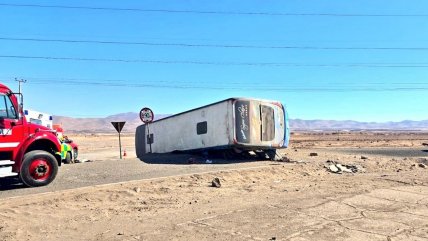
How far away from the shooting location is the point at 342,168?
16594 mm

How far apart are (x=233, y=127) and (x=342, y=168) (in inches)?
180

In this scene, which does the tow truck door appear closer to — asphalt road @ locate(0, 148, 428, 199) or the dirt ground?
asphalt road @ locate(0, 148, 428, 199)

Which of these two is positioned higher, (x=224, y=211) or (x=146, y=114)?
(x=146, y=114)

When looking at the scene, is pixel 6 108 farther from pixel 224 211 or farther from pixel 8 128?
pixel 224 211

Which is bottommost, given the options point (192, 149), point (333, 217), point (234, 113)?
point (333, 217)

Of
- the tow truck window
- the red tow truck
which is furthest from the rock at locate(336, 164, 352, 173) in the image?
the tow truck window

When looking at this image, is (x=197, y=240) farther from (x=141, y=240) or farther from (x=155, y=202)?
(x=155, y=202)

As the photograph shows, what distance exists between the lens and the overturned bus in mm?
17359

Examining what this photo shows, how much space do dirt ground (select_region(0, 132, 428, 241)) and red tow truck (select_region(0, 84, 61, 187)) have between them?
1.56 metres

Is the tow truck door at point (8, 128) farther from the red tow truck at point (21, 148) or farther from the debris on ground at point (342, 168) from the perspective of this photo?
the debris on ground at point (342, 168)

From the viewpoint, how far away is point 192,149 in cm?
1959

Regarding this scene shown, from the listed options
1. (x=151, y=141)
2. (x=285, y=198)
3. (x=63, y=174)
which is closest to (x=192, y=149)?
(x=151, y=141)

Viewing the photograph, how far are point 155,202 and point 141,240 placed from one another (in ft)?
10.3

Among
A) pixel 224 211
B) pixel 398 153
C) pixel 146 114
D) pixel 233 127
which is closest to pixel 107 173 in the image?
pixel 233 127
